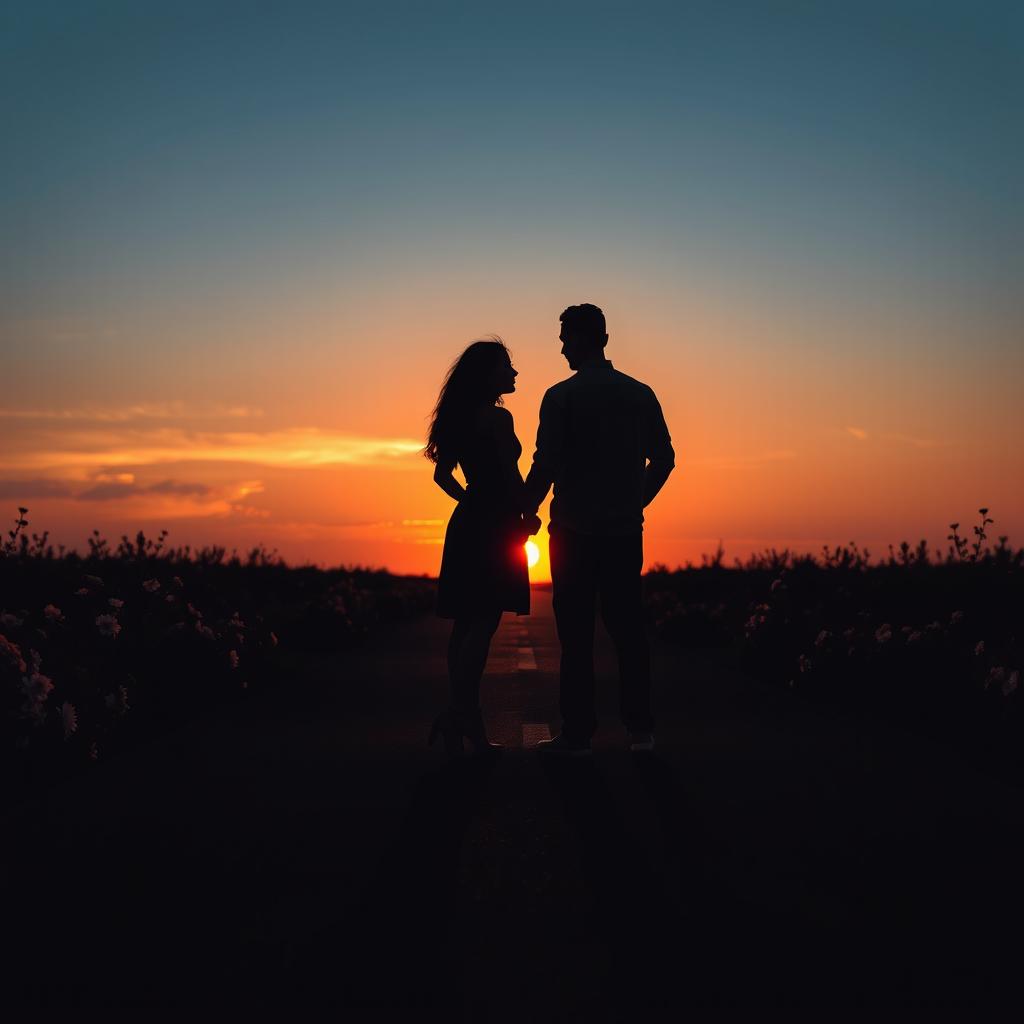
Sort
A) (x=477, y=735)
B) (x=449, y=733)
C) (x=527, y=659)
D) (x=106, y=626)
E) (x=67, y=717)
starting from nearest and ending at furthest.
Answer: (x=67, y=717) → (x=449, y=733) → (x=477, y=735) → (x=106, y=626) → (x=527, y=659)

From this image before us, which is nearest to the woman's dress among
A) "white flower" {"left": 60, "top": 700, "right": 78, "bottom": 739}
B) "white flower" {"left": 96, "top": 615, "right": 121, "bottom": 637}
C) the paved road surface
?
the paved road surface

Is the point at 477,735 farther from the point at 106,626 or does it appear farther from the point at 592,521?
the point at 106,626

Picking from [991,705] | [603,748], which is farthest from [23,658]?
[991,705]

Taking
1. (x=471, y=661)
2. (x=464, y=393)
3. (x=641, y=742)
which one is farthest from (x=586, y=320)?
(x=641, y=742)

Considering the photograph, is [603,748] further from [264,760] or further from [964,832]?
[964,832]

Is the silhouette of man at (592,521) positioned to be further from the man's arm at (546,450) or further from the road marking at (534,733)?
the road marking at (534,733)

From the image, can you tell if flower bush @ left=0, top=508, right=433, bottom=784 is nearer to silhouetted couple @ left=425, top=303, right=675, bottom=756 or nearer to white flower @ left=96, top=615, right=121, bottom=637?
white flower @ left=96, top=615, right=121, bottom=637

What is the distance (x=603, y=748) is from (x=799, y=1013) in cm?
455

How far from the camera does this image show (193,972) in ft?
11.9

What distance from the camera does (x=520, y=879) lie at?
15.1 ft

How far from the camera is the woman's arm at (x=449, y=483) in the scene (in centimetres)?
766

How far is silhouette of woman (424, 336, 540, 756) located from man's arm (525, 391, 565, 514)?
0.37ft

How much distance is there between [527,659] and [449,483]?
7592mm

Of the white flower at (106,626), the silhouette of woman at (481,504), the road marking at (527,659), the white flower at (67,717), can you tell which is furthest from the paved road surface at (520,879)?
the road marking at (527,659)
